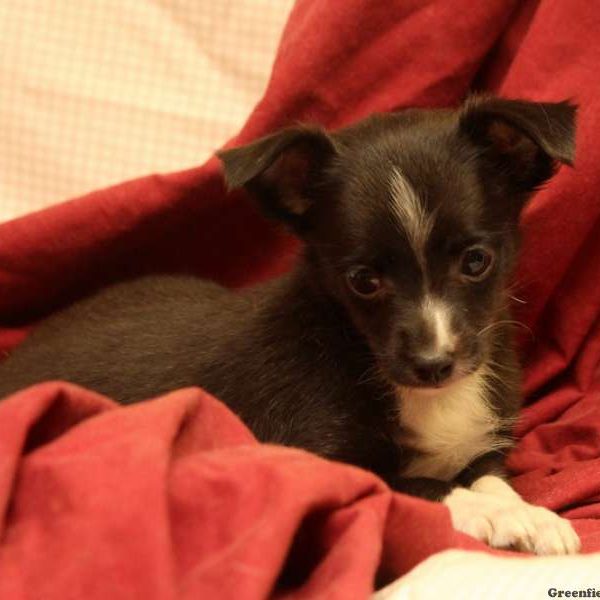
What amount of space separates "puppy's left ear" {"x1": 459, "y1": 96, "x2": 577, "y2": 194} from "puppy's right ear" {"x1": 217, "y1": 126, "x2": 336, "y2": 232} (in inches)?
13.7

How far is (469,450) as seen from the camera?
A: 2.38 metres

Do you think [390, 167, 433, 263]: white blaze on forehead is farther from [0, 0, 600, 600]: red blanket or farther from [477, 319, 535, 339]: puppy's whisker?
[0, 0, 600, 600]: red blanket

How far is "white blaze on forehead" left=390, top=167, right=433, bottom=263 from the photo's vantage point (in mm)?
1985

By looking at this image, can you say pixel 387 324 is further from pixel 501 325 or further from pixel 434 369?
pixel 501 325

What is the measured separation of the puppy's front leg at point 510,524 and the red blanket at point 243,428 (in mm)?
86

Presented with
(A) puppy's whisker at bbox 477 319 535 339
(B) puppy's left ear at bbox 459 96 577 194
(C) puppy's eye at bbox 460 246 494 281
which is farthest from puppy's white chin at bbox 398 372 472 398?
(B) puppy's left ear at bbox 459 96 577 194

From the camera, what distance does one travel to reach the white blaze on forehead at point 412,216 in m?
1.99

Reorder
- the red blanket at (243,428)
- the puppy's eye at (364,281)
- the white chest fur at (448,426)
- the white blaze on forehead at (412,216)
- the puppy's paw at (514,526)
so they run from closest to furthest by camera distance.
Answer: the red blanket at (243,428) < the puppy's paw at (514,526) < the white blaze on forehead at (412,216) < the puppy's eye at (364,281) < the white chest fur at (448,426)

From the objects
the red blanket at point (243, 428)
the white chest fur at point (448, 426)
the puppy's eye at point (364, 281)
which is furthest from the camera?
the white chest fur at point (448, 426)

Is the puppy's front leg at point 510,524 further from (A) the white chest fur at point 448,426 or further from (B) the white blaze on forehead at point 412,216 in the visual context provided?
(B) the white blaze on forehead at point 412,216

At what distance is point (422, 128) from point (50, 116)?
1.78 m

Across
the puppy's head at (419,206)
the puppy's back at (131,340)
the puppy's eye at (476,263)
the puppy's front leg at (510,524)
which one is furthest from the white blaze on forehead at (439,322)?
the puppy's back at (131,340)

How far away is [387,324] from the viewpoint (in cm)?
209

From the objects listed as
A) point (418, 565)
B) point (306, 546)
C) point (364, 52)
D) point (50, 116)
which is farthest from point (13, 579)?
point (50, 116)
